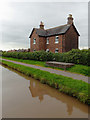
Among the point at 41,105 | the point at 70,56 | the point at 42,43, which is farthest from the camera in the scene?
the point at 42,43

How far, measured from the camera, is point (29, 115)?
12.6 feet

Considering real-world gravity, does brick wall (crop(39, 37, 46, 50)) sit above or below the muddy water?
above

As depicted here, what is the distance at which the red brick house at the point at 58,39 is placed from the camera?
841 inches

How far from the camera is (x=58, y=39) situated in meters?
22.2

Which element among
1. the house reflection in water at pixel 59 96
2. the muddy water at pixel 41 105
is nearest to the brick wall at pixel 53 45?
the house reflection in water at pixel 59 96

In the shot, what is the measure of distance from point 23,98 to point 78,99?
275 cm

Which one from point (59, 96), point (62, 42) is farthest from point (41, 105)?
point (62, 42)

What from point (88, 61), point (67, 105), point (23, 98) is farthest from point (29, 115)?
point (88, 61)

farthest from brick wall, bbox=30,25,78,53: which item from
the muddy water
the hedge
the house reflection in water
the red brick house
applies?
the muddy water

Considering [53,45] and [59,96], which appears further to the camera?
[53,45]

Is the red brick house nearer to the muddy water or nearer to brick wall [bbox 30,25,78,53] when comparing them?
brick wall [bbox 30,25,78,53]

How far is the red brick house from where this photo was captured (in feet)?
70.1

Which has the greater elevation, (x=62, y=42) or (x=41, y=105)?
(x=62, y=42)

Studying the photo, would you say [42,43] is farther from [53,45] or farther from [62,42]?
[62,42]
